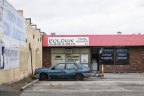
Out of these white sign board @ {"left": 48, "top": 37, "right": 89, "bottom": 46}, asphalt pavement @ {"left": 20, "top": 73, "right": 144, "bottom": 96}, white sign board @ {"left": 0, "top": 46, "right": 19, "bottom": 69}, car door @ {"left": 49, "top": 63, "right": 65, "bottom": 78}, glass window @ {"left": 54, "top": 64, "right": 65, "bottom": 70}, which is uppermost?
white sign board @ {"left": 48, "top": 37, "right": 89, "bottom": 46}

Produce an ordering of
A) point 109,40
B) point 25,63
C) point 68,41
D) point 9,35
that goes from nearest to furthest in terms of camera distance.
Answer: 1. point 9,35
2. point 25,63
3. point 68,41
4. point 109,40

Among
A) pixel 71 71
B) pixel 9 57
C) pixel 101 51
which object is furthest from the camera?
pixel 101 51

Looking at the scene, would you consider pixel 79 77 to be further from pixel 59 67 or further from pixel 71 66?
pixel 59 67

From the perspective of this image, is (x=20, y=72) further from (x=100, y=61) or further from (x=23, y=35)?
(x=100, y=61)

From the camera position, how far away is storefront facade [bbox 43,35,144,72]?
43.1 m

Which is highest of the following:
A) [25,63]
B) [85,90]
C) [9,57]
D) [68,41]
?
[68,41]

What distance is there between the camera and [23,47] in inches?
1121

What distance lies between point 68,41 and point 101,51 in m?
3.77

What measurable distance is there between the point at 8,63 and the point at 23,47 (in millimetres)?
6295

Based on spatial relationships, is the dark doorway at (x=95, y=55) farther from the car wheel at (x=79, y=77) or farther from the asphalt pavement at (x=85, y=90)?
the asphalt pavement at (x=85, y=90)

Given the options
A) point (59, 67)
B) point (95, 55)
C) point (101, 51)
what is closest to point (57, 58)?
point (95, 55)

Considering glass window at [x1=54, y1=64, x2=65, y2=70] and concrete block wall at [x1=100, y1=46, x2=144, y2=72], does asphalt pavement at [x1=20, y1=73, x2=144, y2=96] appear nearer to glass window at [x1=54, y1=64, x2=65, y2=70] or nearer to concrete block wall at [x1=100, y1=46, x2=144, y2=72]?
glass window at [x1=54, y1=64, x2=65, y2=70]

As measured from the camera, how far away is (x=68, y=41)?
4309cm

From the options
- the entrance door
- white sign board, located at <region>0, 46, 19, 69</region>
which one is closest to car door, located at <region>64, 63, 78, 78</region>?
white sign board, located at <region>0, 46, 19, 69</region>
